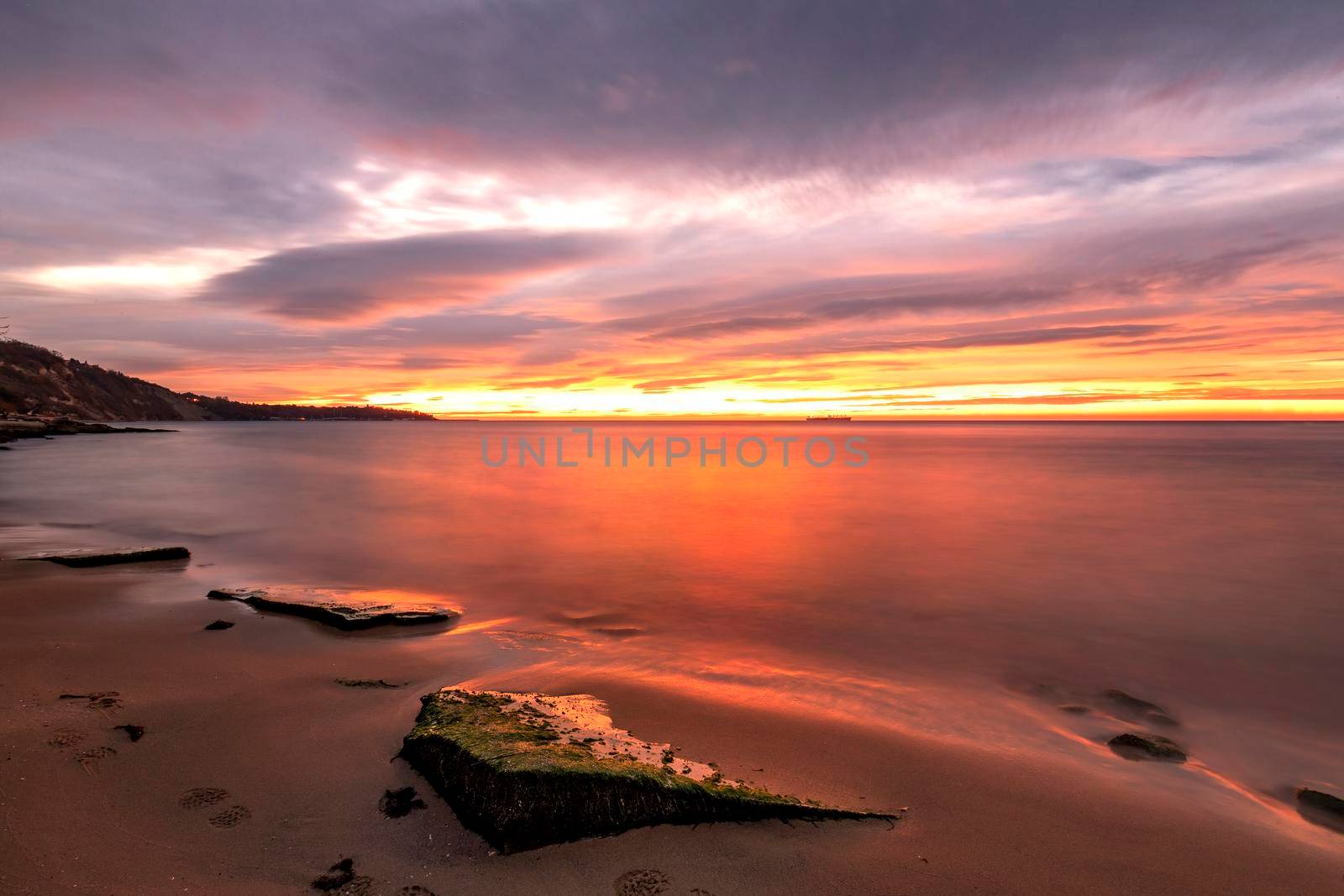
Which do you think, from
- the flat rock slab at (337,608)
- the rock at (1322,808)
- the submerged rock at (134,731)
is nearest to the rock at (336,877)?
the submerged rock at (134,731)

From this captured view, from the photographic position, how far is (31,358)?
138m

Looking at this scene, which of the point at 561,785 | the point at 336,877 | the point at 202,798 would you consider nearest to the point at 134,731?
the point at 202,798

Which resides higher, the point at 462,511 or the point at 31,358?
the point at 31,358

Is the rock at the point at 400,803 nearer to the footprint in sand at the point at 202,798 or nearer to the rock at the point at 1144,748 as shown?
the footprint in sand at the point at 202,798

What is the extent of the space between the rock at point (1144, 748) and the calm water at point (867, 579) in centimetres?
36

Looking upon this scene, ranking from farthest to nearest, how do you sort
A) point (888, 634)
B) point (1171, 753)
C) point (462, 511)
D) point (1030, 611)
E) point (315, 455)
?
point (315, 455), point (462, 511), point (1030, 611), point (888, 634), point (1171, 753)

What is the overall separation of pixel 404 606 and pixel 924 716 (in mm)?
6987

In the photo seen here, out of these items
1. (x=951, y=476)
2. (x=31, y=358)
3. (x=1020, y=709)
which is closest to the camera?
(x=1020, y=709)

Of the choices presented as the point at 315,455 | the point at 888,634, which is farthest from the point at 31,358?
the point at 888,634

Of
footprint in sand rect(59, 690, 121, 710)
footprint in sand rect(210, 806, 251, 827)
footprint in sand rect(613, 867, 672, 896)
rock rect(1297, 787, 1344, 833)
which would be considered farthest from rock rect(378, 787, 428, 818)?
rock rect(1297, 787, 1344, 833)

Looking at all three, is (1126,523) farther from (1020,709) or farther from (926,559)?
(1020,709)

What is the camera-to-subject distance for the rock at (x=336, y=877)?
3578 mm

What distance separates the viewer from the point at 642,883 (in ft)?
12.2

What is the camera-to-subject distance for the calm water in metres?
7.75
